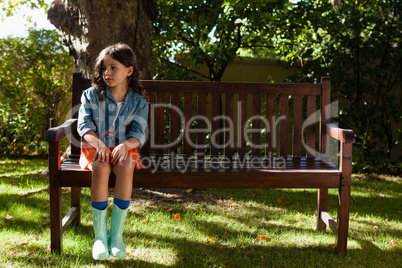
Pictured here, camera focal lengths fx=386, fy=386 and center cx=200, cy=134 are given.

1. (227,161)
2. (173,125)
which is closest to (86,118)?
(173,125)

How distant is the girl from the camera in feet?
7.36

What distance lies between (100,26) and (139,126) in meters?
1.61

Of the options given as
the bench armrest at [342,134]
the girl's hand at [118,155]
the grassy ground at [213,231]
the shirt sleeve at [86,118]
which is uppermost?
the shirt sleeve at [86,118]

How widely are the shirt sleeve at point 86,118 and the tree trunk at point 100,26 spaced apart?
1.37 meters

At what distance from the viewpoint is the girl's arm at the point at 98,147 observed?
7.54 ft

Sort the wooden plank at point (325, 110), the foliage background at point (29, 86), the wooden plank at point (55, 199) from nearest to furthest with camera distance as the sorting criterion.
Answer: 1. the wooden plank at point (55, 199)
2. the wooden plank at point (325, 110)
3. the foliage background at point (29, 86)

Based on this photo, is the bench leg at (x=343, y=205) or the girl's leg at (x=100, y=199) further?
the bench leg at (x=343, y=205)

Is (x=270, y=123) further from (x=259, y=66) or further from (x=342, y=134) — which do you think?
(x=259, y=66)

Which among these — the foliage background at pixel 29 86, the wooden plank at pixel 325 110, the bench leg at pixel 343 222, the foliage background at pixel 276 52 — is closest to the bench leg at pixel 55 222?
the bench leg at pixel 343 222

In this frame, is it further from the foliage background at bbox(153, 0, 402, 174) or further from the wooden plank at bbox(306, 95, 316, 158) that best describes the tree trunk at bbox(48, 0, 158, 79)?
the wooden plank at bbox(306, 95, 316, 158)

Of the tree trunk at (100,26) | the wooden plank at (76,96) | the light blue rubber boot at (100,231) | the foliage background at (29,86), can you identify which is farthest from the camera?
the foliage background at (29,86)

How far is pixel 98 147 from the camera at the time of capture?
2.34m

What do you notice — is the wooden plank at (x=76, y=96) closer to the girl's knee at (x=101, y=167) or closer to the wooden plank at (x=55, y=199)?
the wooden plank at (x=55, y=199)

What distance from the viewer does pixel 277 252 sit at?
8.39ft
